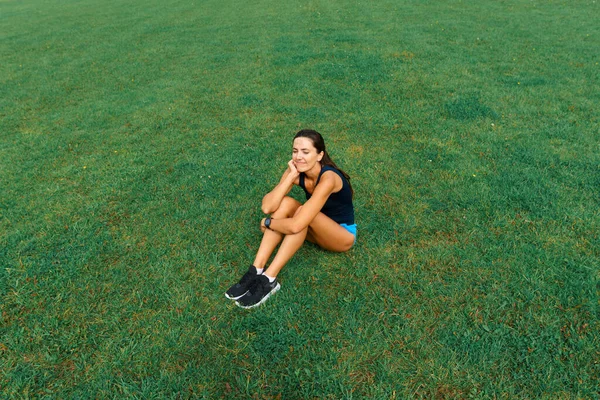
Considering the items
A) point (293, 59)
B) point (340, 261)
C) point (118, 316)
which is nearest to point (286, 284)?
point (340, 261)

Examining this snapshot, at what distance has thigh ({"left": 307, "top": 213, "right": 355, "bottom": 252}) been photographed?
14.1 ft

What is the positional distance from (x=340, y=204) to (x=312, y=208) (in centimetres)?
54

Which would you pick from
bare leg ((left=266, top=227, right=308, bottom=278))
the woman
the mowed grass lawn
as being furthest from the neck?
the mowed grass lawn

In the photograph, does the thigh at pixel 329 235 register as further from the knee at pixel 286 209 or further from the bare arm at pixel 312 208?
the knee at pixel 286 209

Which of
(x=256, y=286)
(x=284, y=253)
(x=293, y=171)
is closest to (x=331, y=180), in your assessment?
(x=293, y=171)

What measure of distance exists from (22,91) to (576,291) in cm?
1337

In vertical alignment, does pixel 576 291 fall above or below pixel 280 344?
above

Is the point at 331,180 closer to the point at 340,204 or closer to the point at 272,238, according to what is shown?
the point at 340,204

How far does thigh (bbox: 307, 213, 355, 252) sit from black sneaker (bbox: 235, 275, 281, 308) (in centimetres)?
72

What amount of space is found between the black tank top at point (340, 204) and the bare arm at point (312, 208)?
0.14 metres

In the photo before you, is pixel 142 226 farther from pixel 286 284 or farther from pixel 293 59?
pixel 293 59

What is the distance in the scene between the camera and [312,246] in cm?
489

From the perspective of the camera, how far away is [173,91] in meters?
10.4

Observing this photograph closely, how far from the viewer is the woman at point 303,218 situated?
162 inches
